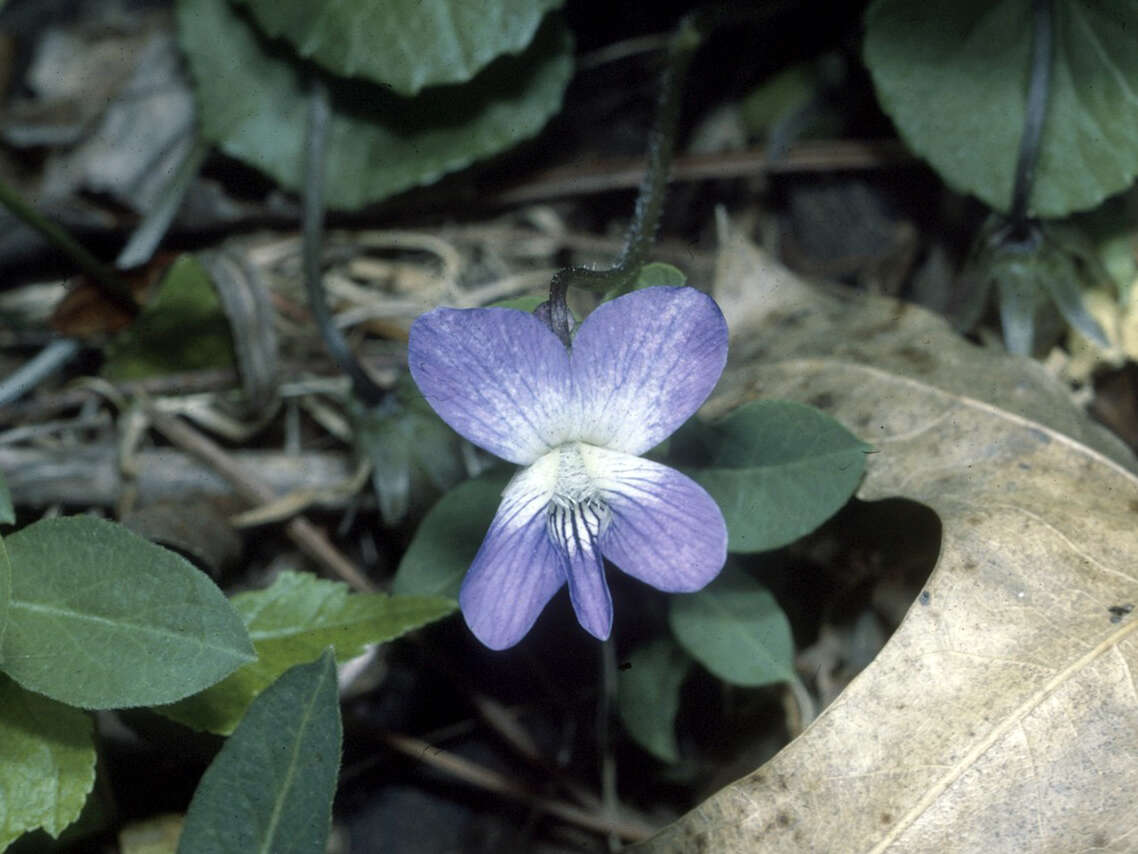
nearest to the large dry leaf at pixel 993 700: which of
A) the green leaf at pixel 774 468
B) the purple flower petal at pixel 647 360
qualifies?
the green leaf at pixel 774 468

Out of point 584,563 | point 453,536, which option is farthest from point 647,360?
point 453,536

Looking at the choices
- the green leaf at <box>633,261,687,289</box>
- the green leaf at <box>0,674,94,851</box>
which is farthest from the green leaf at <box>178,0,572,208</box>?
the green leaf at <box>0,674,94,851</box>

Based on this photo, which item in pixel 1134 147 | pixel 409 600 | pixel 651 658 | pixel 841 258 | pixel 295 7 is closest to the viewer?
pixel 409 600

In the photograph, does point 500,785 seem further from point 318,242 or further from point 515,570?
point 318,242

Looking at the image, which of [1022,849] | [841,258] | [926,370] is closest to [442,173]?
[841,258]

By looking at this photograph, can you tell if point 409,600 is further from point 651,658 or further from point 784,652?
point 784,652
